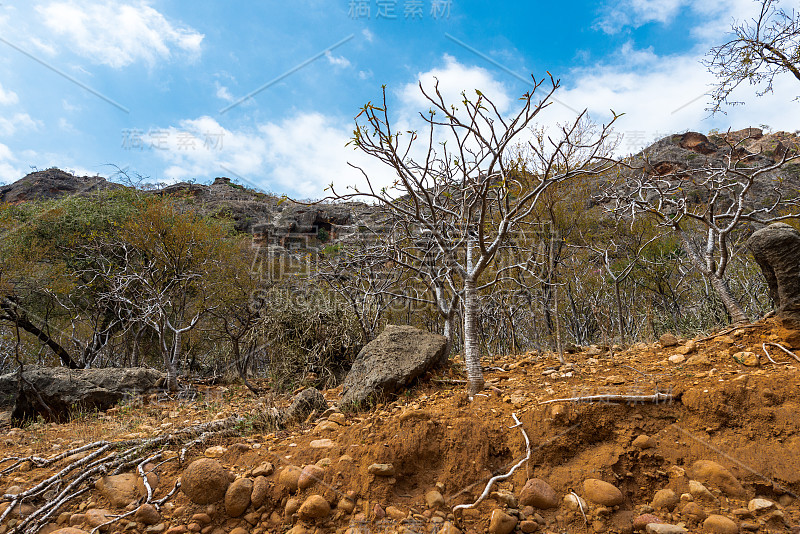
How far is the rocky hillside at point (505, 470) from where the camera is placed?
2.56 meters

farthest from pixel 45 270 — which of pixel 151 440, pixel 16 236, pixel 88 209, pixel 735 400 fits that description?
pixel 735 400

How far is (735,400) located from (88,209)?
17.6 metres

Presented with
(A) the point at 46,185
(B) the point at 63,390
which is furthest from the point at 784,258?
(A) the point at 46,185

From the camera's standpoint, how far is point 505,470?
297cm

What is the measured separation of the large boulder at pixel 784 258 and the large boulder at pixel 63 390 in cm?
1106

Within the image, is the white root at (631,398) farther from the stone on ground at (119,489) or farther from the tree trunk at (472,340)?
the stone on ground at (119,489)

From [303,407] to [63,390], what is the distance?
21.4 feet

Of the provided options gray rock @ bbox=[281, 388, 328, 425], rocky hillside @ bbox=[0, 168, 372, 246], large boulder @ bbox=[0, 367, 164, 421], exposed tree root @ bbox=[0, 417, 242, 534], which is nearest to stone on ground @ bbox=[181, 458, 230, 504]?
exposed tree root @ bbox=[0, 417, 242, 534]

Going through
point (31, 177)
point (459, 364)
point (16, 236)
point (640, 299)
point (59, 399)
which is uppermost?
point (31, 177)

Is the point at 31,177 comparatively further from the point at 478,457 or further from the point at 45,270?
the point at 478,457

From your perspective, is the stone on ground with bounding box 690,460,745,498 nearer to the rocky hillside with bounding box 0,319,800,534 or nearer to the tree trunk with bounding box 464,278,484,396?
the rocky hillside with bounding box 0,319,800,534

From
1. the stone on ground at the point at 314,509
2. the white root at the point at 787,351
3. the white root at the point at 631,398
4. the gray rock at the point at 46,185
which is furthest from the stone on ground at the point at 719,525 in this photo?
the gray rock at the point at 46,185

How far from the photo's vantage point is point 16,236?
1231cm

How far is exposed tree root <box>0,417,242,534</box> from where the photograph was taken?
9.69 ft
